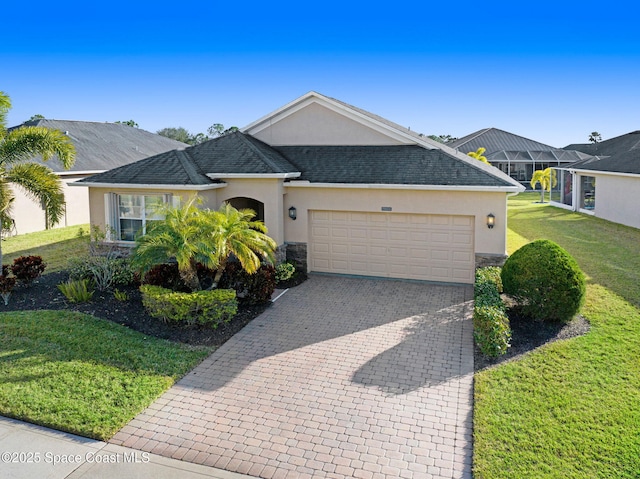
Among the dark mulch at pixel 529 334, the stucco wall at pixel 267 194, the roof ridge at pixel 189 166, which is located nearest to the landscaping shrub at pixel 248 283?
the stucco wall at pixel 267 194

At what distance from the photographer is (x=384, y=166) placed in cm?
1590

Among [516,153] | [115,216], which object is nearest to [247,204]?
[115,216]

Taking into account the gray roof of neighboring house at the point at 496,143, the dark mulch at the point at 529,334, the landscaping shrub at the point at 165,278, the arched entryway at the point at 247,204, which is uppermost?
the gray roof of neighboring house at the point at 496,143

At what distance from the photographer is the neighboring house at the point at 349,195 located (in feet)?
48.1

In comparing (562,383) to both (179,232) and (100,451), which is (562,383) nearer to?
(100,451)

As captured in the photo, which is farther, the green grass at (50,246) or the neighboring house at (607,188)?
the neighboring house at (607,188)

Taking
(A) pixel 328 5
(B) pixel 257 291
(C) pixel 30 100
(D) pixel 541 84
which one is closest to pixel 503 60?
(D) pixel 541 84

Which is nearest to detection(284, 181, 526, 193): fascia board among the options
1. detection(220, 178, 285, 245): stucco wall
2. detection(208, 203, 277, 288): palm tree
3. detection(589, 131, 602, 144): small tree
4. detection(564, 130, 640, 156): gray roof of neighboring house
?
detection(220, 178, 285, 245): stucco wall

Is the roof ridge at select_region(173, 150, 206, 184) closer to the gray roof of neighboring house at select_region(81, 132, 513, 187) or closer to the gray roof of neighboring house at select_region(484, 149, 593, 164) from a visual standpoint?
the gray roof of neighboring house at select_region(81, 132, 513, 187)

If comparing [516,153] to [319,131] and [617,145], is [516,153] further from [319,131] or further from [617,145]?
[319,131]

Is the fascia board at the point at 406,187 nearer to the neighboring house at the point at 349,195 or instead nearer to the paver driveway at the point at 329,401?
the neighboring house at the point at 349,195

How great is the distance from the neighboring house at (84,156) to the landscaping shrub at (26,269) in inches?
304

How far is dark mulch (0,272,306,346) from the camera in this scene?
10.8 meters

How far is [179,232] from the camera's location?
1120 cm
